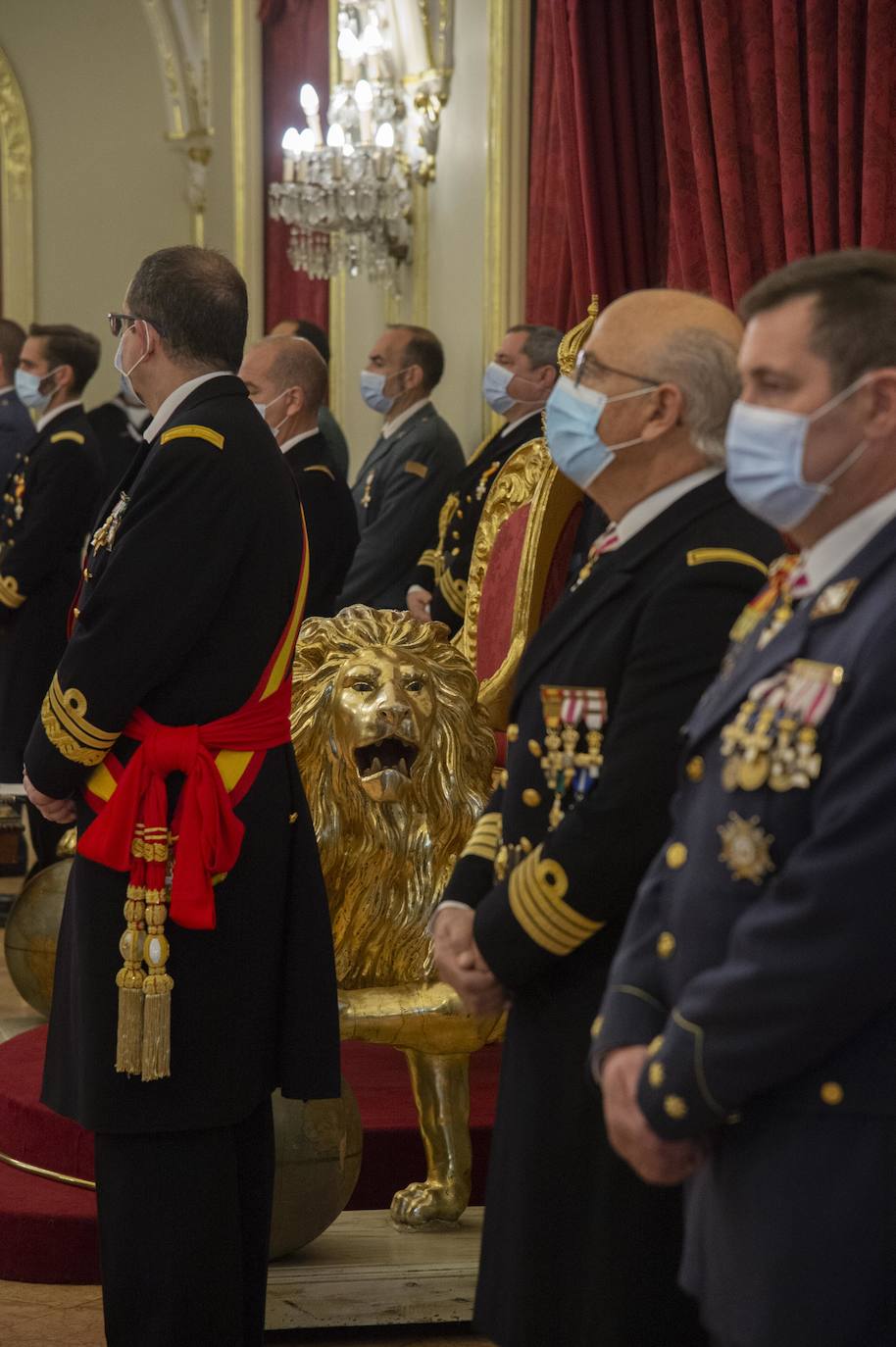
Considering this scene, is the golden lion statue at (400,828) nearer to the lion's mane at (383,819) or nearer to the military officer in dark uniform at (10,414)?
the lion's mane at (383,819)

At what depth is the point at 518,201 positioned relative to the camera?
614cm

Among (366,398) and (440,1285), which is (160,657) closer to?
(440,1285)

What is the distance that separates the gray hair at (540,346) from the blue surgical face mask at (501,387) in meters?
0.06

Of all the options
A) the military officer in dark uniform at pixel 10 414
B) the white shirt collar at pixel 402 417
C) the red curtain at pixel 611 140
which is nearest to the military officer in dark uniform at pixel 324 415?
the white shirt collar at pixel 402 417

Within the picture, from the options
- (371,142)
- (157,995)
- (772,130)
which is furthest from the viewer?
(371,142)

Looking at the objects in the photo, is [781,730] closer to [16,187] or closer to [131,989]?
[131,989]

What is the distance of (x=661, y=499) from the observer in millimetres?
1890

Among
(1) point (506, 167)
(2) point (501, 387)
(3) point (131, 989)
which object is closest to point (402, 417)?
(2) point (501, 387)

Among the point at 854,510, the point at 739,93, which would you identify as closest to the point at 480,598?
the point at 739,93

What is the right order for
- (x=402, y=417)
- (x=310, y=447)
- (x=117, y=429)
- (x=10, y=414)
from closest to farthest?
(x=310, y=447)
(x=402, y=417)
(x=10, y=414)
(x=117, y=429)

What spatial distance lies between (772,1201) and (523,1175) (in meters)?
0.47

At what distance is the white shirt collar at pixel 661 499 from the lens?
1.88 m

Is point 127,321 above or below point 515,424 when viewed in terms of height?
above

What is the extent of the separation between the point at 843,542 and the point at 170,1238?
1418mm
